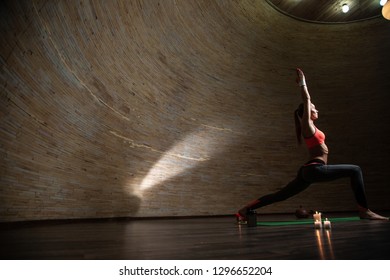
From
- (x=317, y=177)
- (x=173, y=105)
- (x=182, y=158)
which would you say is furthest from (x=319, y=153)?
(x=173, y=105)

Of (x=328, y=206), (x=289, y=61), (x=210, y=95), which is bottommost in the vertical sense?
(x=328, y=206)

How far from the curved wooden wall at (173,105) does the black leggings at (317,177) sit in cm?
290

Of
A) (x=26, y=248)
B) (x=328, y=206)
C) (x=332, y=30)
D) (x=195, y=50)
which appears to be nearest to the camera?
(x=26, y=248)

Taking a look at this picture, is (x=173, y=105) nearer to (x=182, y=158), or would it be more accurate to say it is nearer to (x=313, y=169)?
(x=182, y=158)

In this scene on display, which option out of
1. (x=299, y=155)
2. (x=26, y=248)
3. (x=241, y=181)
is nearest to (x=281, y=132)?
(x=299, y=155)

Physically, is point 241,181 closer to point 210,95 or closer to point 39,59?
point 210,95

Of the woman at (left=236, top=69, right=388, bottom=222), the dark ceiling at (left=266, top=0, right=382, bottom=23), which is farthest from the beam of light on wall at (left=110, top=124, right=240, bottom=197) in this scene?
the dark ceiling at (left=266, top=0, right=382, bottom=23)

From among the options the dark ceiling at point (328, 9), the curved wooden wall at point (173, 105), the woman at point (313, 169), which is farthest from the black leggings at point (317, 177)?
the dark ceiling at point (328, 9)

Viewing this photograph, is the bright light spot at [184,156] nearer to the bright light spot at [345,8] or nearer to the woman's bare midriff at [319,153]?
the woman's bare midriff at [319,153]

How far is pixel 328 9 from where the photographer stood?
8.45 meters

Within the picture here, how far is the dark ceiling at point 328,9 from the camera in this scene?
8.20 meters

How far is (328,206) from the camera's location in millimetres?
7781

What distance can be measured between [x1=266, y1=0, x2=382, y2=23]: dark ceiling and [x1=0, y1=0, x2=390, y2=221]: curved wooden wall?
22 centimetres

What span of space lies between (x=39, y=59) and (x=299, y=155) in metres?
6.20
